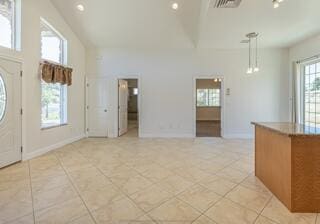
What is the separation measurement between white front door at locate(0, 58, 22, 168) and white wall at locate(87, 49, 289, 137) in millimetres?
3402

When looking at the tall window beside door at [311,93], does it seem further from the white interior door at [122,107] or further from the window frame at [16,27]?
the window frame at [16,27]

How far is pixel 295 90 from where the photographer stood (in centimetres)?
687

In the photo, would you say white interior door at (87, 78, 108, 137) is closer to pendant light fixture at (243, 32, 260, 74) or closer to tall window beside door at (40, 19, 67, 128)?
tall window beside door at (40, 19, 67, 128)

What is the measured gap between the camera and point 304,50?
644cm

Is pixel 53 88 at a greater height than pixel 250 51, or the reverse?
pixel 250 51

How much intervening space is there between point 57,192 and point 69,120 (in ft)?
12.8

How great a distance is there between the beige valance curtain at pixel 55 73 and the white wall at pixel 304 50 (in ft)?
21.9

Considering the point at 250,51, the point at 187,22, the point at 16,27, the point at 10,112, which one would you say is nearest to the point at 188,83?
the point at 187,22

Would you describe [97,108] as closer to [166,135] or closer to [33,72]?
[166,135]

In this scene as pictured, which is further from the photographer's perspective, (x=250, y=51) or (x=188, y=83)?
(x=188, y=83)

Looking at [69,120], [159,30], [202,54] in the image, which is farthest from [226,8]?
[69,120]

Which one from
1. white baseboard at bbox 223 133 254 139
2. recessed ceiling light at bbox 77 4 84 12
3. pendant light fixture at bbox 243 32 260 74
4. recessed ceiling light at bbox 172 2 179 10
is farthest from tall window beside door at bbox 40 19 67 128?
white baseboard at bbox 223 133 254 139

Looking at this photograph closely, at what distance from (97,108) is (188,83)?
3.22m

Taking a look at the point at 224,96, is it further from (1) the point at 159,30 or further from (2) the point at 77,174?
(2) the point at 77,174
